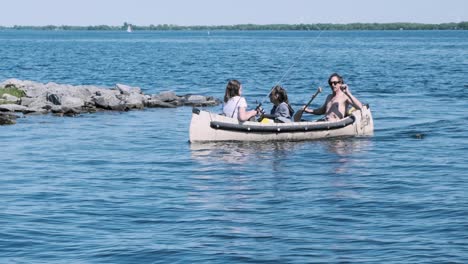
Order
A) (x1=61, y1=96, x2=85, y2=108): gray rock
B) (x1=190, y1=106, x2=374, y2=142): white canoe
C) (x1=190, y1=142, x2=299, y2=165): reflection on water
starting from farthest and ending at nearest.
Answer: (x1=61, y1=96, x2=85, y2=108): gray rock → (x1=190, y1=106, x2=374, y2=142): white canoe → (x1=190, y1=142, x2=299, y2=165): reflection on water

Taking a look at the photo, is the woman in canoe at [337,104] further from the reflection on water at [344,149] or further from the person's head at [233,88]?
the person's head at [233,88]

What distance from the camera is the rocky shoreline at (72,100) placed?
96.5 ft

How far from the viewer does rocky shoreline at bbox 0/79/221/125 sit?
29.4m

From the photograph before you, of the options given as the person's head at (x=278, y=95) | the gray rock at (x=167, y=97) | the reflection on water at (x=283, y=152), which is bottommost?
the gray rock at (x=167, y=97)

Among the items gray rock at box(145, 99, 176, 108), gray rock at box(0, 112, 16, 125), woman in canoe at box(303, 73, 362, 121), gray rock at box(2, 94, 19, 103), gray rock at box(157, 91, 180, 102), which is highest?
woman in canoe at box(303, 73, 362, 121)

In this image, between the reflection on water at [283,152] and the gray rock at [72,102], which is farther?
the gray rock at [72,102]

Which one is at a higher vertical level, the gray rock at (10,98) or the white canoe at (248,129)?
the white canoe at (248,129)

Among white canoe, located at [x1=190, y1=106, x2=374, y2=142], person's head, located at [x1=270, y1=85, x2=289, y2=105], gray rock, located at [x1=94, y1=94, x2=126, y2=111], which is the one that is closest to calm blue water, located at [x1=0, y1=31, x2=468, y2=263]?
white canoe, located at [x1=190, y1=106, x2=374, y2=142]

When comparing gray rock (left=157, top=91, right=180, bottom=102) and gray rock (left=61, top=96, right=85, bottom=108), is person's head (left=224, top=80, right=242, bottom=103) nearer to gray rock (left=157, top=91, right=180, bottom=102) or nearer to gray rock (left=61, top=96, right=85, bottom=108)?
gray rock (left=61, top=96, right=85, bottom=108)

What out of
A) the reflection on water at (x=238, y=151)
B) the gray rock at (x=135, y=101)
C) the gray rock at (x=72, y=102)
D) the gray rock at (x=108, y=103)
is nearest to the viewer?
the reflection on water at (x=238, y=151)

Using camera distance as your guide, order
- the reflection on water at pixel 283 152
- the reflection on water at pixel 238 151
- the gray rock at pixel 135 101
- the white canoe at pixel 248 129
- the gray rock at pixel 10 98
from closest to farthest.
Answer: the reflection on water at pixel 283 152, the reflection on water at pixel 238 151, the white canoe at pixel 248 129, the gray rock at pixel 10 98, the gray rock at pixel 135 101

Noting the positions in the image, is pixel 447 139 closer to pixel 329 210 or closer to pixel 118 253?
pixel 329 210

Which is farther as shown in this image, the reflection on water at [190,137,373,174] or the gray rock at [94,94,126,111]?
the gray rock at [94,94,126,111]

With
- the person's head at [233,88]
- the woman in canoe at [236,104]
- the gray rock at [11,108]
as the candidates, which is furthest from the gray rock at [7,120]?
the person's head at [233,88]
